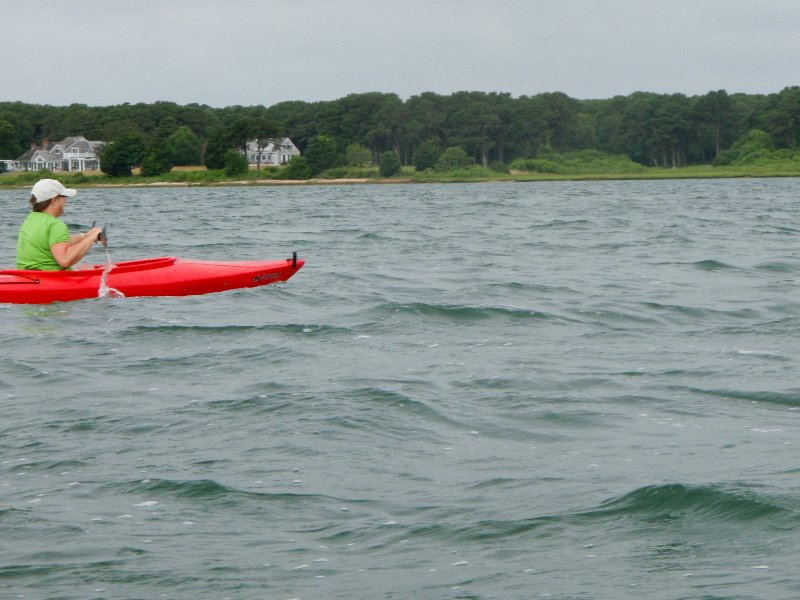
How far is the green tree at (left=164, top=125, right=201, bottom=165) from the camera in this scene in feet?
325

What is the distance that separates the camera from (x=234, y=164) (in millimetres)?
94438

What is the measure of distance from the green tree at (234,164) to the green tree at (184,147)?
5544 millimetres

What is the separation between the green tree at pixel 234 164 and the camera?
94062 mm

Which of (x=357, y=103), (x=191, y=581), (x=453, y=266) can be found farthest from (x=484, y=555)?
(x=357, y=103)

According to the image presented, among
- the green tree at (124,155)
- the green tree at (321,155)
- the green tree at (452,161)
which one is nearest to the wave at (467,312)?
the green tree at (124,155)

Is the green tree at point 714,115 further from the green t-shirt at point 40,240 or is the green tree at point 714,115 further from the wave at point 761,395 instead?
the wave at point 761,395

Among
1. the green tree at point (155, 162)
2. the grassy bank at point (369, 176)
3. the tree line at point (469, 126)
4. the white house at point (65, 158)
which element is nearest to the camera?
the grassy bank at point (369, 176)

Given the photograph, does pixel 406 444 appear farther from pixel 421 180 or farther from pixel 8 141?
pixel 8 141

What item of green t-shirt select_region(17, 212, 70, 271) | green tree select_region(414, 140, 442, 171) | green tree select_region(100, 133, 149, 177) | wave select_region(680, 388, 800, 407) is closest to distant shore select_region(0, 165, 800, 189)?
green tree select_region(100, 133, 149, 177)

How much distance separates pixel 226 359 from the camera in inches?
377

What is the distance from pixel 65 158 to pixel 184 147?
17798 millimetres

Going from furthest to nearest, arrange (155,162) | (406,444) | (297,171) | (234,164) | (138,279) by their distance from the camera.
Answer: (234,164) < (297,171) < (155,162) < (138,279) < (406,444)

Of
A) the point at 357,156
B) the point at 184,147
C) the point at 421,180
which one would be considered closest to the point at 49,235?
the point at 421,180

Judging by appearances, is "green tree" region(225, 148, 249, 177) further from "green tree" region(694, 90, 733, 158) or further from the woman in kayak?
the woman in kayak
